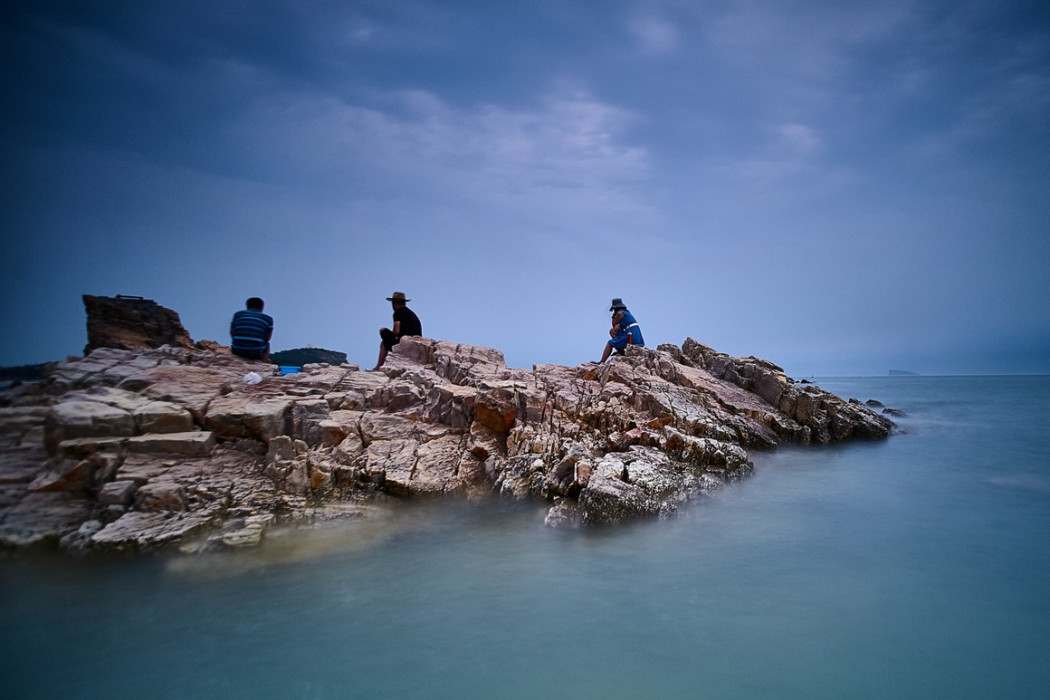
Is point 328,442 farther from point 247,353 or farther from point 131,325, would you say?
point 131,325

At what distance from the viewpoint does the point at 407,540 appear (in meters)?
7.57

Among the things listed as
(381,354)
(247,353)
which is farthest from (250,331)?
(381,354)

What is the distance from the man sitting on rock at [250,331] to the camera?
1369 cm

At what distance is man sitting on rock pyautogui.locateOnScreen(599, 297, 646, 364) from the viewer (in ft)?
56.1

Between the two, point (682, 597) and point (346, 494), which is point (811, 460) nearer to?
point (682, 597)

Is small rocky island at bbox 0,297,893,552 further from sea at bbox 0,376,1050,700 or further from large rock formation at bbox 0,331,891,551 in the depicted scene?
sea at bbox 0,376,1050,700

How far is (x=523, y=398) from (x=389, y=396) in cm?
352

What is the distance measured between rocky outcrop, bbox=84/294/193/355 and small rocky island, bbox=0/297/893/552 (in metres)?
0.06

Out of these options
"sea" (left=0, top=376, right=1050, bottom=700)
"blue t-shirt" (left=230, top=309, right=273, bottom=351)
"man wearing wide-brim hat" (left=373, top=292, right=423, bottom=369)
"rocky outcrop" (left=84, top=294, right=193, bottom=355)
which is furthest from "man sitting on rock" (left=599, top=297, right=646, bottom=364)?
"rocky outcrop" (left=84, top=294, right=193, bottom=355)

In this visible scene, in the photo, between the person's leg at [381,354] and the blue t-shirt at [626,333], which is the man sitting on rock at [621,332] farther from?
the person's leg at [381,354]

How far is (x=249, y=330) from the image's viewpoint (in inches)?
541

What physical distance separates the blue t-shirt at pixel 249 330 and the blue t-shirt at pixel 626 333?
11.7 metres

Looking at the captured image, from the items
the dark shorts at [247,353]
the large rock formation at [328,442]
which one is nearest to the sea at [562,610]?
the large rock formation at [328,442]

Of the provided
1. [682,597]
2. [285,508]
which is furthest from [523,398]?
[682,597]
